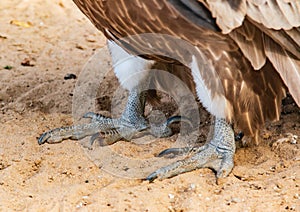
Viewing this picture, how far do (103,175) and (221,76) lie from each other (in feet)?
2.87

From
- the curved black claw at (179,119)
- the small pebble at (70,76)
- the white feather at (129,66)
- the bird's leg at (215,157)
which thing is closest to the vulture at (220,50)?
the bird's leg at (215,157)

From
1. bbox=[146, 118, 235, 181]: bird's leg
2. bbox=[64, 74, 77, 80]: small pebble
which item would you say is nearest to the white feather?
bbox=[146, 118, 235, 181]: bird's leg

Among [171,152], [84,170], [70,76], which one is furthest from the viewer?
[70,76]

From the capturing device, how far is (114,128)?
177 inches

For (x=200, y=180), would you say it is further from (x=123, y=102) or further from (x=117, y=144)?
(x=123, y=102)

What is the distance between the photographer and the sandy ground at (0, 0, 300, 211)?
3.41m

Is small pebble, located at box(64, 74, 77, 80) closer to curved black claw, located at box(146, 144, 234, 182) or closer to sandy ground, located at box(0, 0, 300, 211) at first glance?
sandy ground, located at box(0, 0, 300, 211)

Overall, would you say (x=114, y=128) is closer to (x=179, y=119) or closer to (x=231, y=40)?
(x=179, y=119)

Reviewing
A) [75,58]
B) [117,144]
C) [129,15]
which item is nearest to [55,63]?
[75,58]

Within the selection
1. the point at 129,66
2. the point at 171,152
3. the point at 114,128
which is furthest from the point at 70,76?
the point at 171,152

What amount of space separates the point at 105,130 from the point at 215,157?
0.85m

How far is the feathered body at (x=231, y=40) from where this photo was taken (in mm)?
3570

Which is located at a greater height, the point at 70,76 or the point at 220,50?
the point at 220,50

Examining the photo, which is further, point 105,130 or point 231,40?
point 105,130
